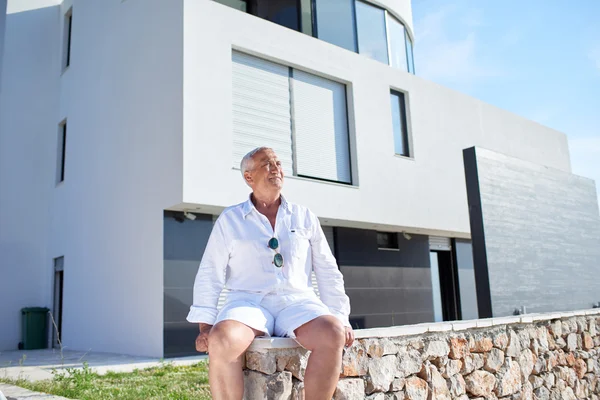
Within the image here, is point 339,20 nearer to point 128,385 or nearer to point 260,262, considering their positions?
point 128,385

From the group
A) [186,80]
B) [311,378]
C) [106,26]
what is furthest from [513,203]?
[106,26]

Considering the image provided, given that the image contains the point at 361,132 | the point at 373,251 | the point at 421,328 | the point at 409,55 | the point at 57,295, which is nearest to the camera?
the point at 421,328

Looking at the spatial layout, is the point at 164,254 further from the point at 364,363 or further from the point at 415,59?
the point at 415,59

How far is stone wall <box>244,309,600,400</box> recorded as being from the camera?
10.2 feet

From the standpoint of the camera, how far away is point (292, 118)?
36.7ft

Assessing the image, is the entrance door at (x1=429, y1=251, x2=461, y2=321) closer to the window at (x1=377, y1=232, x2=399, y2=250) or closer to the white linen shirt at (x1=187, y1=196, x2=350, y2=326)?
the window at (x1=377, y1=232, x2=399, y2=250)

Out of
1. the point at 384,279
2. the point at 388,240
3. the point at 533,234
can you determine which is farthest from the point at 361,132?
the point at 533,234

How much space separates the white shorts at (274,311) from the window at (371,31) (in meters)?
10.9

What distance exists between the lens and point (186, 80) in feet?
31.1

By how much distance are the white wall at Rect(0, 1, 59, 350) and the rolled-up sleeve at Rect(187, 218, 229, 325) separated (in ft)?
36.8

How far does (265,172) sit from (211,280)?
0.73 meters

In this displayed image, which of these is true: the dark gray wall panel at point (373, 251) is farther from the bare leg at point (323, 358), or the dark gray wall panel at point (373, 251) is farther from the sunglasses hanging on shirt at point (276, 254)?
the bare leg at point (323, 358)

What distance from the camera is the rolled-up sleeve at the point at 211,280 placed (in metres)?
3.03

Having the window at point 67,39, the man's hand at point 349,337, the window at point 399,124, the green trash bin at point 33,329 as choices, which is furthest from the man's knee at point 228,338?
the window at point 67,39
